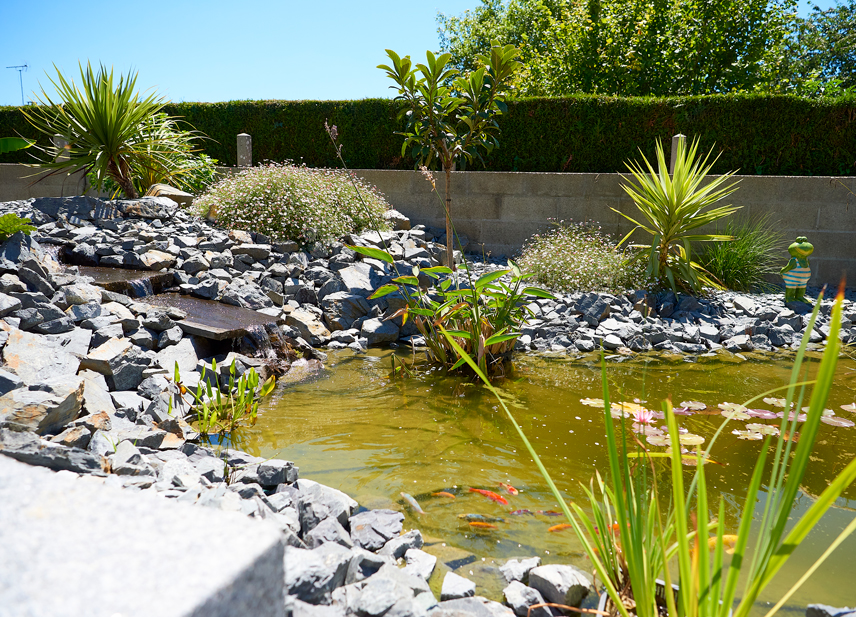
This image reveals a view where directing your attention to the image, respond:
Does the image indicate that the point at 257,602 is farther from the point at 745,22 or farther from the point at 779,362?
the point at 745,22

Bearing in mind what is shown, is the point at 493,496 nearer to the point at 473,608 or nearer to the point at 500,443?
the point at 500,443

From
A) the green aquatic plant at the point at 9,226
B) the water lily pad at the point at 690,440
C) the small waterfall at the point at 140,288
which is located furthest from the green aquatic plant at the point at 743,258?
the green aquatic plant at the point at 9,226

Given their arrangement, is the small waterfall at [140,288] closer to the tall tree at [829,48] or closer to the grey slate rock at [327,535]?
the grey slate rock at [327,535]

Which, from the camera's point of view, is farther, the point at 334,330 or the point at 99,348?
the point at 334,330

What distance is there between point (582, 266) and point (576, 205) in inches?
65.2

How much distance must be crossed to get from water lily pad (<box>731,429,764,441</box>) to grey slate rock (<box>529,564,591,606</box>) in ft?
5.88

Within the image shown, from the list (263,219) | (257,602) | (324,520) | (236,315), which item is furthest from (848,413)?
(263,219)

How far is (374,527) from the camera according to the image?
2188mm

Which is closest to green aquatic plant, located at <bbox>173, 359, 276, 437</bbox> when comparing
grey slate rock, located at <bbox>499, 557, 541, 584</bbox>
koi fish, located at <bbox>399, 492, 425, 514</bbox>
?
koi fish, located at <bbox>399, 492, 425, 514</bbox>

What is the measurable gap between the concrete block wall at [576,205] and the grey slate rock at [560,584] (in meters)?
6.16

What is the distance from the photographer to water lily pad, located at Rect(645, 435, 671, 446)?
3.01 metres

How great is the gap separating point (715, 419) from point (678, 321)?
7.35 feet

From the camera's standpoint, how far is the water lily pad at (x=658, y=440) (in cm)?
301

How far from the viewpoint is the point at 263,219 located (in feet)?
20.9
